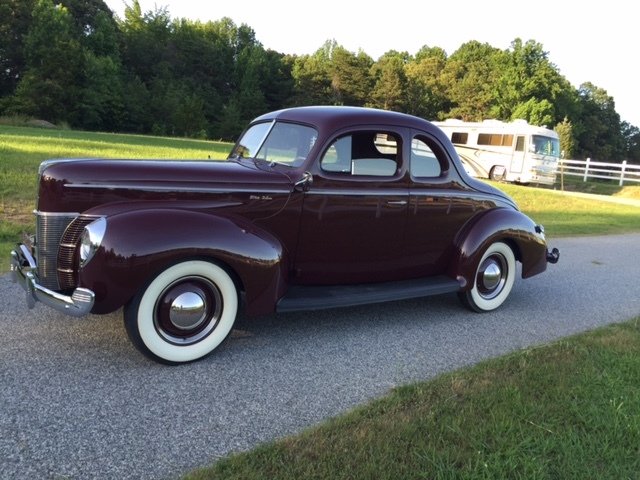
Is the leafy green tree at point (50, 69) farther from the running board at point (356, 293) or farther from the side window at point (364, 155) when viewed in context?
the running board at point (356, 293)

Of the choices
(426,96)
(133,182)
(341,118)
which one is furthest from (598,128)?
(133,182)

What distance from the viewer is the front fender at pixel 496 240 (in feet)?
15.8

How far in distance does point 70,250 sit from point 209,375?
1.25 meters

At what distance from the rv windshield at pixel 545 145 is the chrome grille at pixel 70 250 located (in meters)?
24.5

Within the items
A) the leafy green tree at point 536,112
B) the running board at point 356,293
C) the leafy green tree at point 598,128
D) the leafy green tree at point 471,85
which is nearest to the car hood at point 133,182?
the running board at point 356,293

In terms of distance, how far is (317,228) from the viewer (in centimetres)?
410

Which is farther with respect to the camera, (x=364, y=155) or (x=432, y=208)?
(x=432, y=208)

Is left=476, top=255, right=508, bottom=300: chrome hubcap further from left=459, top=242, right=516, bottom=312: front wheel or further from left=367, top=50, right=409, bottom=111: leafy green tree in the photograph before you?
left=367, top=50, right=409, bottom=111: leafy green tree

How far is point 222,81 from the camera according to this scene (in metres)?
74.1

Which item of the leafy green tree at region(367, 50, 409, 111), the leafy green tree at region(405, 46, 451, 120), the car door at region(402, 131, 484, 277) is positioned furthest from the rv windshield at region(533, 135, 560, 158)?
the leafy green tree at region(367, 50, 409, 111)

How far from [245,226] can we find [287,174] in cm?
60

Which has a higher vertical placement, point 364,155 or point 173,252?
point 364,155

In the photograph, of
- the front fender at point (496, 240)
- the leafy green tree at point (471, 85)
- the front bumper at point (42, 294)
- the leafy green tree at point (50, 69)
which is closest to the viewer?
the front bumper at point (42, 294)

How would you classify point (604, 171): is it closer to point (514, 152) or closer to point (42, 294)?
point (514, 152)
